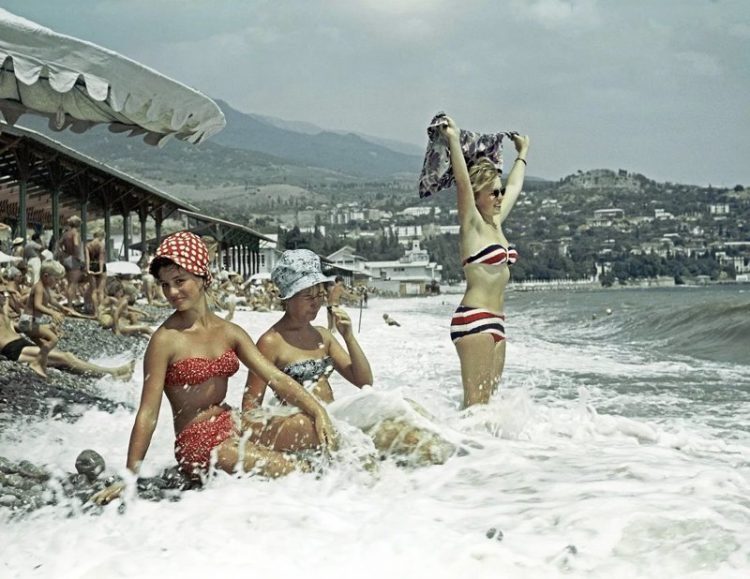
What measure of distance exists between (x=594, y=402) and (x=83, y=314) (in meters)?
9.78

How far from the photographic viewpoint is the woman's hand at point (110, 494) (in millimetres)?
3389

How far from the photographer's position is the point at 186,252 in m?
3.54

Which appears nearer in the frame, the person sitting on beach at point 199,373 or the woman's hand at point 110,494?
the woman's hand at point 110,494

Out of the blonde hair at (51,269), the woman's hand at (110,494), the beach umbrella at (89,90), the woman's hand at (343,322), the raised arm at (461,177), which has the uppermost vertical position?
the beach umbrella at (89,90)

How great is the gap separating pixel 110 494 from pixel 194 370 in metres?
0.58

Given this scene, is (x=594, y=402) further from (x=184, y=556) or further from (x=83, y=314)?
(x=83, y=314)

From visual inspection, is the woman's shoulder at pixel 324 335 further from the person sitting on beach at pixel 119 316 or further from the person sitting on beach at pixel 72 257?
the person sitting on beach at pixel 72 257

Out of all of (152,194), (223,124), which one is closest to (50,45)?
(223,124)

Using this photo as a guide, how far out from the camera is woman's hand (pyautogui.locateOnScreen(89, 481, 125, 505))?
3.39m

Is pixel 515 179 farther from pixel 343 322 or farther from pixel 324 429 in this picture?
pixel 324 429

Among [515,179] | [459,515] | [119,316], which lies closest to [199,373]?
[459,515]

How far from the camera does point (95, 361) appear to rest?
10.7m

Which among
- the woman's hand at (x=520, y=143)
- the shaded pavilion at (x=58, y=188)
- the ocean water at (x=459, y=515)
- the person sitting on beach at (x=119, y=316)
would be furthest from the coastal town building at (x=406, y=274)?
the ocean water at (x=459, y=515)

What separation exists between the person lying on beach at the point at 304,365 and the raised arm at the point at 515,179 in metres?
1.28
